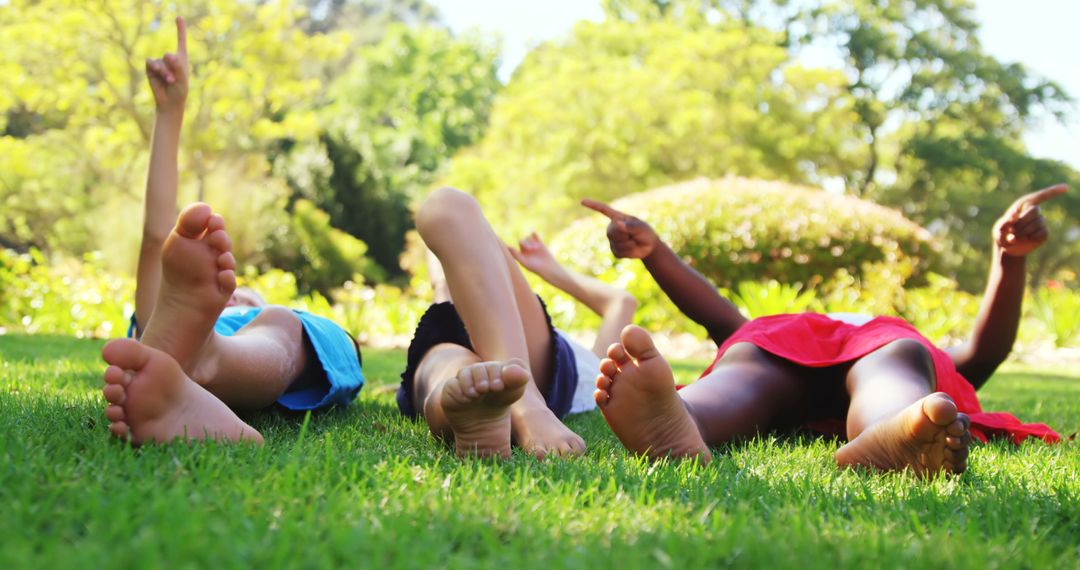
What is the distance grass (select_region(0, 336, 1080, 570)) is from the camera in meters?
1.10

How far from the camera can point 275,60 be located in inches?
557

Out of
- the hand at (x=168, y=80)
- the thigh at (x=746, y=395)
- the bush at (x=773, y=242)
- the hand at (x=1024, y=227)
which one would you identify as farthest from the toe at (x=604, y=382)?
the bush at (x=773, y=242)

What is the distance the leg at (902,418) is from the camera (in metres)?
1.64

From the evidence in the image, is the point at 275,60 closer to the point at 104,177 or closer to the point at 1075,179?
the point at 104,177

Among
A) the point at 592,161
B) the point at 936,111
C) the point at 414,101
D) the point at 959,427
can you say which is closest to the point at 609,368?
the point at 959,427

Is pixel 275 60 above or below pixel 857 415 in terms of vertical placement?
above

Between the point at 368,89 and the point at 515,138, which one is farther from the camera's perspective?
the point at 368,89

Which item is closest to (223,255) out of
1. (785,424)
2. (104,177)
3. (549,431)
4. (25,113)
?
(549,431)

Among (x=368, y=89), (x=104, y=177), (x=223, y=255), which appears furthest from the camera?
(x=368, y=89)

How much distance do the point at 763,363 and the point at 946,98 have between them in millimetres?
24717

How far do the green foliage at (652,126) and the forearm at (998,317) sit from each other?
46.8ft

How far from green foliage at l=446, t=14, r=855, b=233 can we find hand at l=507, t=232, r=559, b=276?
13.5 meters

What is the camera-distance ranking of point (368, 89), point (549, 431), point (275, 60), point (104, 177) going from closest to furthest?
point (549, 431) → point (275, 60) → point (104, 177) → point (368, 89)

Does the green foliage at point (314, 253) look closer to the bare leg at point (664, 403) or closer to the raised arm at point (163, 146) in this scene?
the raised arm at point (163, 146)
